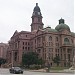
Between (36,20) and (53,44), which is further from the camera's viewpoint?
(36,20)

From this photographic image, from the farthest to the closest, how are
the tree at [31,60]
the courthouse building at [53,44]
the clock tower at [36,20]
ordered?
the clock tower at [36,20] < the courthouse building at [53,44] < the tree at [31,60]

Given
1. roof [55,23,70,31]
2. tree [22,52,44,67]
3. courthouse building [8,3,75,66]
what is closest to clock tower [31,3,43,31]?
courthouse building [8,3,75,66]

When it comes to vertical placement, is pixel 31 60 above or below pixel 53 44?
below

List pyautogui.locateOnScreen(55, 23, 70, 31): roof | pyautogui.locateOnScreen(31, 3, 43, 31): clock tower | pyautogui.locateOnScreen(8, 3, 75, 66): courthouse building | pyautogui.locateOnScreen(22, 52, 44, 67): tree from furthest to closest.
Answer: pyautogui.locateOnScreen(31, 3, 43, 31): clock tower → pyautogui.locateOnScreen(55, 23, 70, 31): roof → pyautogui.locateOnScreen(8, 3, 75, 66): courthouse building → pyautogui.locateOnScreen(22, 52, 44, 67): tree

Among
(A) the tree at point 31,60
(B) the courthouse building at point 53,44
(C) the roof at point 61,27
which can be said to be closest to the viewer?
(A) the tree at point 31,60

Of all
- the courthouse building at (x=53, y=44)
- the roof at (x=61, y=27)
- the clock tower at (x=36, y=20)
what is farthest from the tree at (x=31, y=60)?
the clock tower at (x=36, y=20)

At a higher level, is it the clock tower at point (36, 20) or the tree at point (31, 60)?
the clock tower at point (36, 20)

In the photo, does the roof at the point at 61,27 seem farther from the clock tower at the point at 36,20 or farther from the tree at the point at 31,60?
the tree at the point at 31,60

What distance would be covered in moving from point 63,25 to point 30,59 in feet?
87.4

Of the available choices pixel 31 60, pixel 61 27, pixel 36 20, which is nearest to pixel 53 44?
pixel 61 27

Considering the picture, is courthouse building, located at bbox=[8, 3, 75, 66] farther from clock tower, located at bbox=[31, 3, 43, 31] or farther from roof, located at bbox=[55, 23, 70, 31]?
clock tower, located at bbox=[31, 3, 43, 31]

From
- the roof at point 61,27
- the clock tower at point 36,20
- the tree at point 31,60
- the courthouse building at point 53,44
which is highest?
the clock tower at point 36,20

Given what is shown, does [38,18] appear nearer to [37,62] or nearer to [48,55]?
[48,55]

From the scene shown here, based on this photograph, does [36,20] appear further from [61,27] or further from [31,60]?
[31,60]
